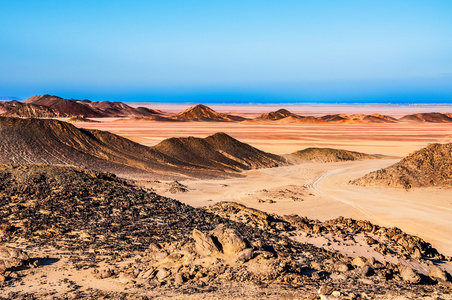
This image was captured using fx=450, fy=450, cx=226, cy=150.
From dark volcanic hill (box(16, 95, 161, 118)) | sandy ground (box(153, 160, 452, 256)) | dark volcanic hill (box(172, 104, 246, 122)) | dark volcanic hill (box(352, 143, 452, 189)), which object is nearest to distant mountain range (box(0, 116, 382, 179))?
sandy ground (box(153, 160, 452, 256))

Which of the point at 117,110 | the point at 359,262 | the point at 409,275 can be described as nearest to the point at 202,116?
the point at 117,110

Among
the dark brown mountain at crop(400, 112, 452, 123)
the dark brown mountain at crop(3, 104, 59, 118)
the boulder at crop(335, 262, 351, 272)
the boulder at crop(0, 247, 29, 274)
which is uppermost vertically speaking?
the dark brown mountain at crop(3, 104, 59, 118)

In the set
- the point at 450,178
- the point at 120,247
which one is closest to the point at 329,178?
the point at 450,178

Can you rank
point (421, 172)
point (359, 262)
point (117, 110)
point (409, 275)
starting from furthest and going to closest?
point (117, 110) → point (421, 172) → point (359, 262) → point (409, 275)

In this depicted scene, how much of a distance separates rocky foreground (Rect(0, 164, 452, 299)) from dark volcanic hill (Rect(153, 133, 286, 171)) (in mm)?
17071

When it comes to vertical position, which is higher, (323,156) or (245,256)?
(245,256)

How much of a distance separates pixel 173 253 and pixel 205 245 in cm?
72

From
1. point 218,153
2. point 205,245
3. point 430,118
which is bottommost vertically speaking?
point 218,153

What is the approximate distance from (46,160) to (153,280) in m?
19.4

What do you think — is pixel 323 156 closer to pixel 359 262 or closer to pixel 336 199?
pixel 336 199

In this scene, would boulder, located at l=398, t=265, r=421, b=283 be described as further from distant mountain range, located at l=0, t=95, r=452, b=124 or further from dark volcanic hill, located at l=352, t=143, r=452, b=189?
distant mountain range, located at l=0, t=95, r=452, b=124

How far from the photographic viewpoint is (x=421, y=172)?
967 inches

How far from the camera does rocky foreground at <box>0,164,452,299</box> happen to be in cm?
816

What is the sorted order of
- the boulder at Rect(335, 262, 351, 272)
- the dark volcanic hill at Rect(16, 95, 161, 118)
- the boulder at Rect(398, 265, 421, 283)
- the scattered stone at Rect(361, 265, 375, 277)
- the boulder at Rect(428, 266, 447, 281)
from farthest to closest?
1. the dark volcanic hill at Rect(16, 95, 161, 118)
2. the boulder at Rect(428, 266, 447, 281)
3. the boulder at Rect(335, 262, 351, 272)
4. the scattered stone at Rect(361, 265, 375, 277)
5. the boulder at Rect(398, 265, 421, 283)
